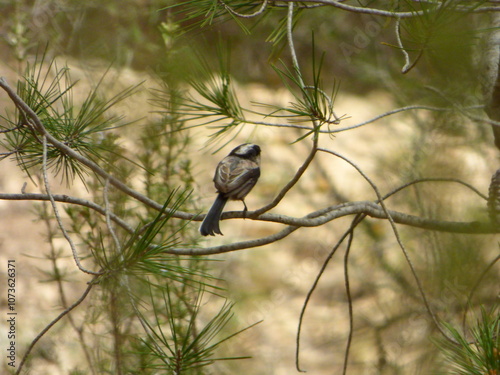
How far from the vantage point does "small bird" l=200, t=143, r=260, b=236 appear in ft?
6.47

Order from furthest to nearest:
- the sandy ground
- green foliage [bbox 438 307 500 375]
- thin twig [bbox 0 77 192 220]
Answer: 1. the sandy ground
2. thin twig [bbox 0 77 192 220]
3. green foliage [bbox 438 307 500 375]

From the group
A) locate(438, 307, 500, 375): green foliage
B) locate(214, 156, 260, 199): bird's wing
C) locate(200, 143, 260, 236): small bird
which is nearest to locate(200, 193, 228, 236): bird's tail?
locate(200, 143, 260, 236): small bird

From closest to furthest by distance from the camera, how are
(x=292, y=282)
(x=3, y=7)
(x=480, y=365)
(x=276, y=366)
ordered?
(x=480, y=365)
(x=3, y=7)
(x=276, y=366)
(x=292, y=282)

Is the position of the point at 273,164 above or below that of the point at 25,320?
above

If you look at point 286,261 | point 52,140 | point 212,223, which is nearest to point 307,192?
point 286,261

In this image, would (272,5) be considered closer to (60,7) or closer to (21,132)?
(21,132)

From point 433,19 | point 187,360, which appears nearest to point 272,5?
point 433,19

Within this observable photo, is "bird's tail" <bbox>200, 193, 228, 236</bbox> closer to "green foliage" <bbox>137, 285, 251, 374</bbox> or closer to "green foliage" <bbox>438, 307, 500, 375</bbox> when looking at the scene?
"green foliage" <bbox>137, 285, 251, 374</bbox>

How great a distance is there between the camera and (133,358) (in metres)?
2.36

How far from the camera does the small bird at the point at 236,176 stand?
1973 mm

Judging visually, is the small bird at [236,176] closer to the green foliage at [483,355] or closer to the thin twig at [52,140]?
the thin twig at [52,140]

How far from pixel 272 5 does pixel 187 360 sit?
109 centimetres

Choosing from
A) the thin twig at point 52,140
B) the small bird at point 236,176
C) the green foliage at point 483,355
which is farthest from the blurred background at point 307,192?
the green foliage at point 483,355

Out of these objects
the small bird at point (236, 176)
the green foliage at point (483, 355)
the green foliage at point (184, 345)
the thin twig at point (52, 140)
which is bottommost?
the green foliage at point (483, 355)
